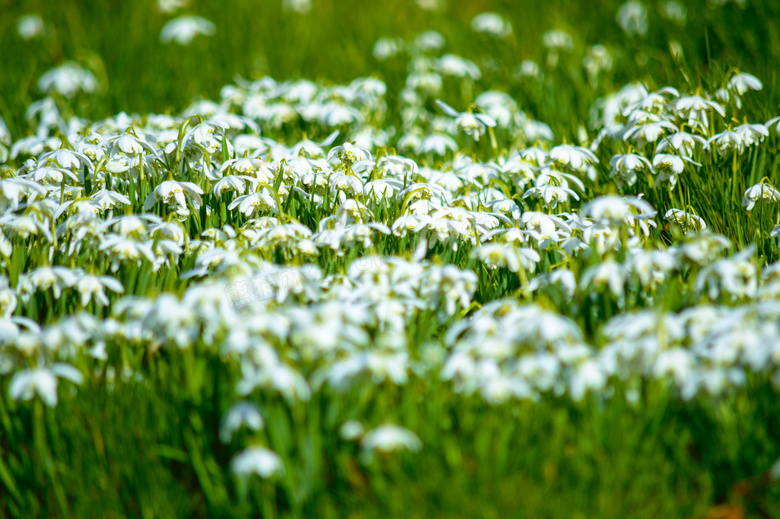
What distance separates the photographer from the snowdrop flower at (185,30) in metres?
5.56

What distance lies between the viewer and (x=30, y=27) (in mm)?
5859

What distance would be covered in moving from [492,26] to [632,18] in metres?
1.17

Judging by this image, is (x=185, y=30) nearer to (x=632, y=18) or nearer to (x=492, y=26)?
(x=492, y=26)

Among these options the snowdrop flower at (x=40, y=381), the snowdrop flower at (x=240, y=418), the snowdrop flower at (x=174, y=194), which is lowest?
the snowdrop flower at (x=240, y=418)

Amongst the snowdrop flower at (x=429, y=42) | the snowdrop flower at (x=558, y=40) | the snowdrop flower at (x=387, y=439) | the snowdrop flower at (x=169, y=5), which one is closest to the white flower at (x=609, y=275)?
the snowdrop flower at (x=387, y=439)

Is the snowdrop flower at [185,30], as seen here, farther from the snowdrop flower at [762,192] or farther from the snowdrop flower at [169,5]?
the snowdrop flower at [762,192]

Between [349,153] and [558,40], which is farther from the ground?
[558,40]

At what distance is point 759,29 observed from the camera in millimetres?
4539

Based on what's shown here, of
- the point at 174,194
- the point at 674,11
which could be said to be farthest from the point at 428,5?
the point at 174,194

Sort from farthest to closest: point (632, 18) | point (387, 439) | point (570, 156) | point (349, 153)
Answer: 1. point (632, 18)
2. point (570, 156)
3. point (349, 153)
4. point (387, 439)

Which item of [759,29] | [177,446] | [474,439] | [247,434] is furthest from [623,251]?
[759,29]

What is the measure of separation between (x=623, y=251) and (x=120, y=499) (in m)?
1.65

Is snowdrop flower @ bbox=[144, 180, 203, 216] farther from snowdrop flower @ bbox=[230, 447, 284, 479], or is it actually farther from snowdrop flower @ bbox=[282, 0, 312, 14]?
snowdrop flower @ bbox=[282, 0, 312, 14]

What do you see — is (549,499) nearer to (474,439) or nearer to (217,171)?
(474,439)
